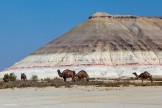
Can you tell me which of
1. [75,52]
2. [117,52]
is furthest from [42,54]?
[117,52]

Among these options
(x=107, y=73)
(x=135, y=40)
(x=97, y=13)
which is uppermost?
(x=97, y=13)

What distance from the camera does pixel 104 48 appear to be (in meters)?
132

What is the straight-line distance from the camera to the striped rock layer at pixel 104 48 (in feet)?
398

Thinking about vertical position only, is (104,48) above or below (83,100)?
above

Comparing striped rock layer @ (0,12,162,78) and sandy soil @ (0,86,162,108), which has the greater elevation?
striped rock layer @ (0,12,162,78)

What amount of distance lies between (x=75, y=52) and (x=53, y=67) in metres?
11.9

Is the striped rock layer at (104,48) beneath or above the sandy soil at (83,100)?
above

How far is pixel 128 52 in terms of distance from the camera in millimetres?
129000

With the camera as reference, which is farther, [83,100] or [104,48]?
[104,48]

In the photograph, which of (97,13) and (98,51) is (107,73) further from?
(97,13)

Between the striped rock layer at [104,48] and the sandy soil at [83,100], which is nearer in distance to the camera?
the sandy soil at [83,100]

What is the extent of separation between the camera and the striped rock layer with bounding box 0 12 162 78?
398 feet

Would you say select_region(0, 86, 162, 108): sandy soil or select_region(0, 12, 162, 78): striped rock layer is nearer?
select_region(0, 86, 162, 108): sandy soil

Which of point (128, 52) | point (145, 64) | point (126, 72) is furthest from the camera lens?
point (128, 52)
